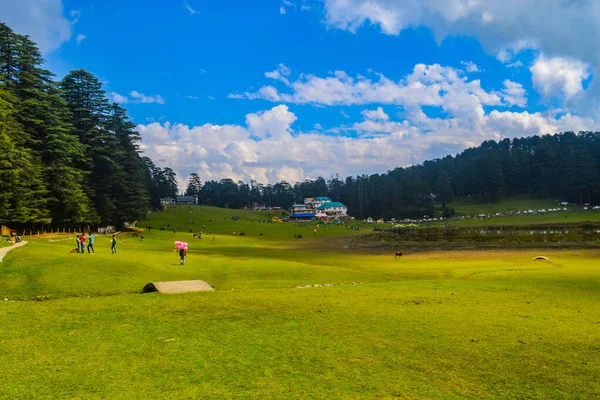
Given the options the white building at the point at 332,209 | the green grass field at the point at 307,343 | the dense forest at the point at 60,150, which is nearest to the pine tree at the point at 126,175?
the dense forest at the point at 60,150

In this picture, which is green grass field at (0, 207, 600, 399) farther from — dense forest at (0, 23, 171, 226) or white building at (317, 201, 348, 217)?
white building at (317, 201, 348, 217)

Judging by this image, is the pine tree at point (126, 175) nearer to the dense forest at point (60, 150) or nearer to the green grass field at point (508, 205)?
the dense forest at point (60, 150)

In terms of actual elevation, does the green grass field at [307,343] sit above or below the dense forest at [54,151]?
below

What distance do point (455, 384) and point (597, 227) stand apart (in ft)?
302

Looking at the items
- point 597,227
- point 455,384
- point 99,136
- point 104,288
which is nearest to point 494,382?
point 455,384

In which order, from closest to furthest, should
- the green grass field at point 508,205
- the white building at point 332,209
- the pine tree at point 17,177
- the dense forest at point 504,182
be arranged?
the pine tree at point 17,177 → the dense forest at point 504,182 → the green grass field at point 508,205 → the white building at point 332,209

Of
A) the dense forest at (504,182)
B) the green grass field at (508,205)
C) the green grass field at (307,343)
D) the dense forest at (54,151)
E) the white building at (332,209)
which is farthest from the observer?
the white building at (332,209)

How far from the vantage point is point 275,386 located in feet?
22.8

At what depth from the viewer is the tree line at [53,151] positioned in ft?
128

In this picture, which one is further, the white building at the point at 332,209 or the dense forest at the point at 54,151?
the white building at the point at 332,209

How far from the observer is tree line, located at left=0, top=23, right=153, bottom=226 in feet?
128

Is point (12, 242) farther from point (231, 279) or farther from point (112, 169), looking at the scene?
point (112, 169)

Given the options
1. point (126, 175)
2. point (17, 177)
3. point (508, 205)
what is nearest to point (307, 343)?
point (17, 177)

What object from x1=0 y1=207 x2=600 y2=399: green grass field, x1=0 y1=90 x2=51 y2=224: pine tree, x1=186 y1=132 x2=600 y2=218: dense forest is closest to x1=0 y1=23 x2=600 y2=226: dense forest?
x1=0 y1=90 x2=51 y2=224: pine tree
